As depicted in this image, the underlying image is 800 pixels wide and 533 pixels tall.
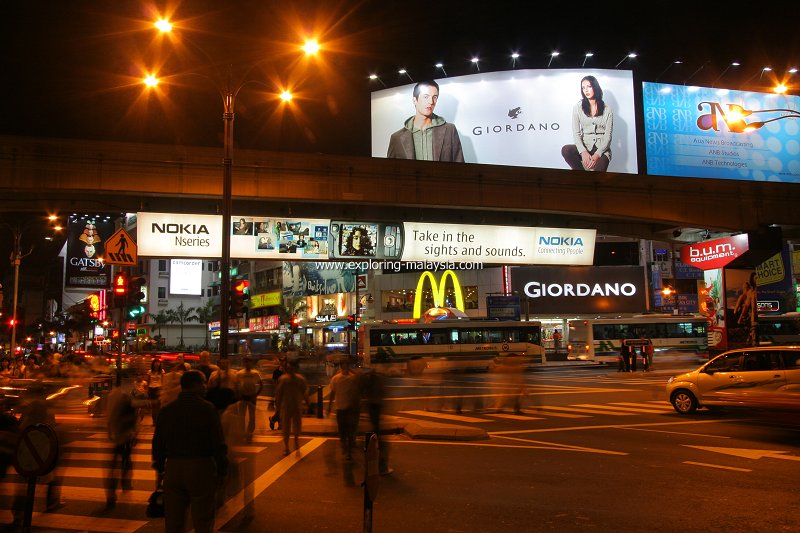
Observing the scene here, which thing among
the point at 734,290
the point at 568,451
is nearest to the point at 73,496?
the point at 568,451

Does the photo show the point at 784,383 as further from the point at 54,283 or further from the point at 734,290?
the point at 54,283

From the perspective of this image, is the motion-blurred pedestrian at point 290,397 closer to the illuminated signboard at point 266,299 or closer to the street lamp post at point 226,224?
the street lamp post at point 226,224

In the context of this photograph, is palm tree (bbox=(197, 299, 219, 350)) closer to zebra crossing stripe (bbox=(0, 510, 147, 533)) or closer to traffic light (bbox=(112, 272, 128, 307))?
traffic light (bbox=(112, 272, 128, 307))

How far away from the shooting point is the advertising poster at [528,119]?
1773 inches

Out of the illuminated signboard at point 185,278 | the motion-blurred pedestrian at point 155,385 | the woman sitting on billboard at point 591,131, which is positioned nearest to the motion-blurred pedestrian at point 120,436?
the motion-blurred pedestrian at point 155,385

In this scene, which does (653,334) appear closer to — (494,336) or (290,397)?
(494,336)

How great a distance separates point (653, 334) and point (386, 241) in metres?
27.6

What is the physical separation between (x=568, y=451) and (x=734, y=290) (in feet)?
57.4

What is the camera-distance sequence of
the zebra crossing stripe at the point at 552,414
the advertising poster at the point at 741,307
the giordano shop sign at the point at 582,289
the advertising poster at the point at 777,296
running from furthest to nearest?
the advertising poster at the point at 777,296 < the giordano shop sign at the point at 582,289 < the advertising poster at the point at 741,307 < the zebra crossing stripe at the point at 552,414

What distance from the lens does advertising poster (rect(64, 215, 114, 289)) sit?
58.2 meters

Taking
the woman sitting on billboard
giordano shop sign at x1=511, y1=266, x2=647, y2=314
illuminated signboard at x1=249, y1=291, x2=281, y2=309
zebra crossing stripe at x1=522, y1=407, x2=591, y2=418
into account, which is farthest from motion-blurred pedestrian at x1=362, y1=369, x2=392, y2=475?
illuminated signboard at x1=249, y1=291, x2=281, y2=309

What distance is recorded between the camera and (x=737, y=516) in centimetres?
748

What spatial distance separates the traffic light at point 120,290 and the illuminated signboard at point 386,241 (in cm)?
239

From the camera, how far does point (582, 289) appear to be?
60.8 m
